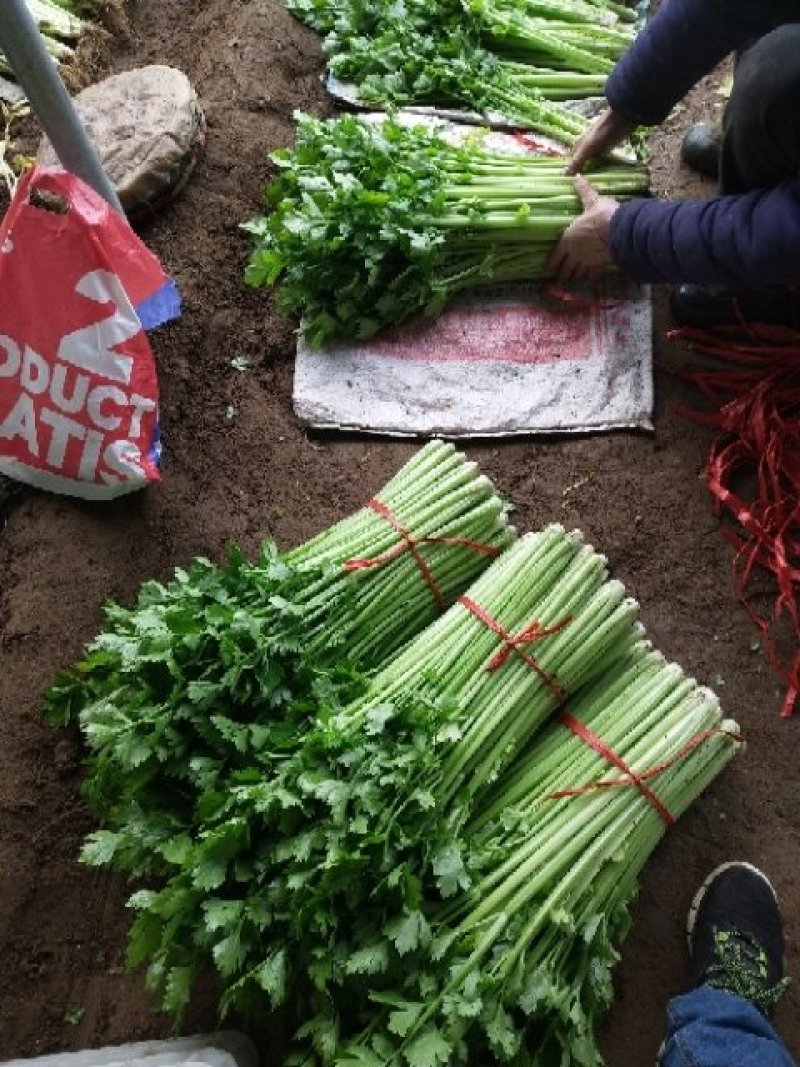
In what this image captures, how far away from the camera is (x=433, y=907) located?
2.27 m

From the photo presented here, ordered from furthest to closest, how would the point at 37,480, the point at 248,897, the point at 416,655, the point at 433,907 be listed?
1. the point at 37,480
2. the point at 416,655
3. the point at 433,907
4. the point at 248,897

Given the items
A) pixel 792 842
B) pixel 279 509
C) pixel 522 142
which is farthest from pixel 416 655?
pixel 522 142

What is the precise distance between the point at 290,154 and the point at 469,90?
2.52 feet

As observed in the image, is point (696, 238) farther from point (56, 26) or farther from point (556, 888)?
point (56, 26)

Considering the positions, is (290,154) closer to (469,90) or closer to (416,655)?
(469,90)

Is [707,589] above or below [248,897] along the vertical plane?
below

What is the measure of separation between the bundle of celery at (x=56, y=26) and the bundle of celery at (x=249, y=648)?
8.49ft

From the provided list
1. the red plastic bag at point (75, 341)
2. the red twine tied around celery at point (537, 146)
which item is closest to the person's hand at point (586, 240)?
the red twine tied around celery at point (537, 146)

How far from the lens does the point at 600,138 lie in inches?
138

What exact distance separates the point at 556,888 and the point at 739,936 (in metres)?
0.67

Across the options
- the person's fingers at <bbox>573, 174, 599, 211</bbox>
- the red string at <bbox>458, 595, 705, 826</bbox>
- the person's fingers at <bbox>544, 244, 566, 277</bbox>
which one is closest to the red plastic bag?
the red string at <bbox>458, 595, 705, 826</bbox>

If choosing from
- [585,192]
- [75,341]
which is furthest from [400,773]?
[585,192]

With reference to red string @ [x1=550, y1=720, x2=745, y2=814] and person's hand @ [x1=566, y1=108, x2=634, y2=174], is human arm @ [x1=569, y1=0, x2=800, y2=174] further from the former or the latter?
red string @ [x1=550, y1=720, x2=745, y2=814]

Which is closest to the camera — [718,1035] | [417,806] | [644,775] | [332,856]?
[332,856]
